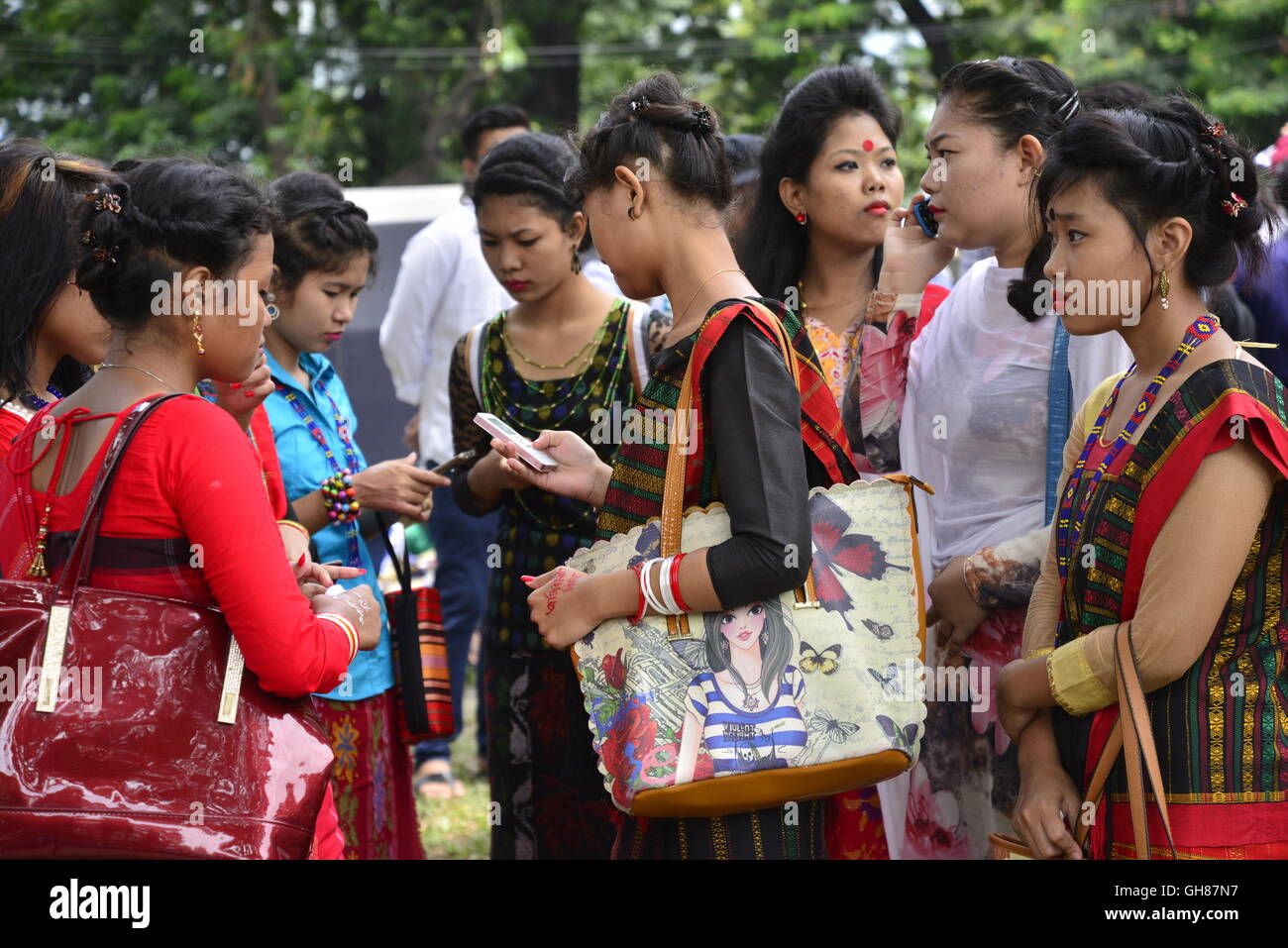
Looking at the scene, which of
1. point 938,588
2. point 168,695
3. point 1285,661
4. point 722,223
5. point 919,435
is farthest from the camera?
point 919,435

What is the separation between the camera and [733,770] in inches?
77.9

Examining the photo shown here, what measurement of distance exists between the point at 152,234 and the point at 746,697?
1207 millimetres

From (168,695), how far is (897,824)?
5.76 feet

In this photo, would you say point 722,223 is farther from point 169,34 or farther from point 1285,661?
point 169,34

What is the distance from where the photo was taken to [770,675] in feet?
6.68

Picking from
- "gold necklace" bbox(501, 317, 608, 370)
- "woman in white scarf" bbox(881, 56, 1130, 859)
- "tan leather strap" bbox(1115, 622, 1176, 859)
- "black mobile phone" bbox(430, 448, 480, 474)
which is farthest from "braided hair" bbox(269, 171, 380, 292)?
"tan leather strap" bbox(1115, 622, 1176, 859)

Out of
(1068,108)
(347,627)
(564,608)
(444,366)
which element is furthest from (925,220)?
(444,366)

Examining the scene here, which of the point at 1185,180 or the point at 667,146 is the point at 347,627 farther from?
the point at 1185,180

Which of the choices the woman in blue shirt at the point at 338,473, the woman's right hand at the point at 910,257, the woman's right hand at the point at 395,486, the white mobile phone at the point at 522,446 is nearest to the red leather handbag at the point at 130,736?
the white mobile phone at the point at 522,446

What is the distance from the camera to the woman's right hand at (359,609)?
7.36ft

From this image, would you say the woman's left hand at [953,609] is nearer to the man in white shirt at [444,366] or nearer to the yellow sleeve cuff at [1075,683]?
the yellow sleeve cuff at [1075,683]

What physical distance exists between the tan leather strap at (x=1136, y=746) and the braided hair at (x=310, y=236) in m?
2.12

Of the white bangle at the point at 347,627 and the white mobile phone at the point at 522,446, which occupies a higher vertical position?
the white mobile phone at the point at 522,446
